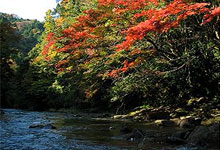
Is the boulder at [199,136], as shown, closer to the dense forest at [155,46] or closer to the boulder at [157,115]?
the dense forest at [155,46]

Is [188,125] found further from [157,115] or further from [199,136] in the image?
[157,115]

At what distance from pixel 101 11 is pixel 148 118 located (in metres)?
6.52

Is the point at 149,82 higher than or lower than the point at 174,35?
lower

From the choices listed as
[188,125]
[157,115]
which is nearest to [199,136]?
[188,125]

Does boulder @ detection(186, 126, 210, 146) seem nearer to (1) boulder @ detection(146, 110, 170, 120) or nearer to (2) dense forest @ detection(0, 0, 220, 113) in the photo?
(2) dense forest @ detection(0, 0, 220, 113)

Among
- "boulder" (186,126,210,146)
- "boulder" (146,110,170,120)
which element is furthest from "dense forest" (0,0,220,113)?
"boulder" (186,126,210,146)

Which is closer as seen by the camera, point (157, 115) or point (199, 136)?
point (199, 136)

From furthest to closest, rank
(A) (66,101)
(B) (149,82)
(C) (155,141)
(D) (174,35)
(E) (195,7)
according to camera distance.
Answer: (A) (66,101) → (B) (149,82) → (D) (174,35) → (E) (195,7) → (C) (155,141)

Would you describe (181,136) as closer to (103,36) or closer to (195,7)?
(195,7)

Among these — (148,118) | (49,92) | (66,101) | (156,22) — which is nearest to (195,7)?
(156,22)

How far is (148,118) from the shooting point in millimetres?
15133

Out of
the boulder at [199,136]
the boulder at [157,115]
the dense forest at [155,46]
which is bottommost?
the boulder at [199,136]

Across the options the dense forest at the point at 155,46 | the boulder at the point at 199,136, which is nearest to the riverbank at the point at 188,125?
the boulder at the point at 199,136

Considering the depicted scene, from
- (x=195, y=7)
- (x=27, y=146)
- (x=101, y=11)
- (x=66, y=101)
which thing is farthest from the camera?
(x=66, y=101)
